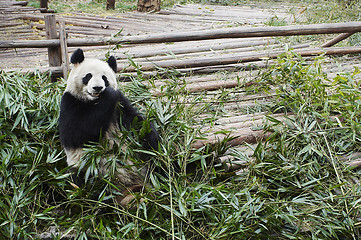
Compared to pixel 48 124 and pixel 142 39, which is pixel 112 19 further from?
pixel 48 124

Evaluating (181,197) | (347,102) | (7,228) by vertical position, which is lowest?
(7,228)

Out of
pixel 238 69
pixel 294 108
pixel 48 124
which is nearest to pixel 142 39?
pixel 238 69

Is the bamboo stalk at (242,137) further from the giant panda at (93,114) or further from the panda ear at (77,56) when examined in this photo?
the panda ear at (77,56)

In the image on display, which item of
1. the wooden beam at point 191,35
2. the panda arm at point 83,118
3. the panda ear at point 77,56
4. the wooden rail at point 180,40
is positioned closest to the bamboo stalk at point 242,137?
the panda arm at point 83,118

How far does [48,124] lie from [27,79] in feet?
1.87

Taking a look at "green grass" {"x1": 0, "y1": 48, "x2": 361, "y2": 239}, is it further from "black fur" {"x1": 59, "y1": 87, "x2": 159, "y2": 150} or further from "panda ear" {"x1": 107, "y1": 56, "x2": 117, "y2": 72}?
"panda ear" {"x1": 107, "y1": 56, "x2": 117, "y2": 72}

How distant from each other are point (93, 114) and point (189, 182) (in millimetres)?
926

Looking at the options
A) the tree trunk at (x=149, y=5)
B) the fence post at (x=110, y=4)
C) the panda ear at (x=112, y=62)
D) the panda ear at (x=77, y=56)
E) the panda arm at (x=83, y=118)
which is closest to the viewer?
the panda arm at (x=83, y=118)

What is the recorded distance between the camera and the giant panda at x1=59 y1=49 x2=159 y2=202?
2.62 meters

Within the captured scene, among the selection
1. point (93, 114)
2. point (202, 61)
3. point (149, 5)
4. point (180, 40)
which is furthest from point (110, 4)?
point (93, 114)

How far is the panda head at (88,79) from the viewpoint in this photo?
263cm

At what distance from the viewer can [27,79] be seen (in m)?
3.31

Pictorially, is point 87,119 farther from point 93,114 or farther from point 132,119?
point 132,119

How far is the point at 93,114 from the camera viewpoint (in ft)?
8.64
